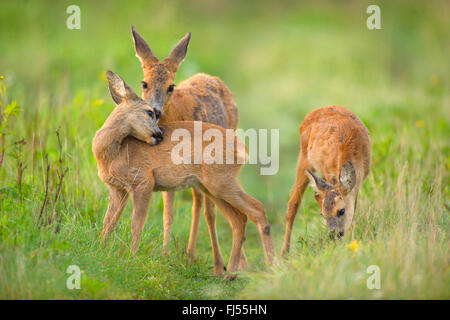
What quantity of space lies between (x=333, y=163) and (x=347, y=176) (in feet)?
1.77

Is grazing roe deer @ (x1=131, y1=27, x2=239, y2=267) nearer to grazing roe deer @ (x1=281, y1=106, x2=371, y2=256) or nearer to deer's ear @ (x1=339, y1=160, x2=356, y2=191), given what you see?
grazing roe deer @ (x1=281, y1=106, x2=371, y2=256)

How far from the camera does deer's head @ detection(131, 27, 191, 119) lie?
7203mm

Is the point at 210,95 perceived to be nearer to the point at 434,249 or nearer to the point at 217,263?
the point at 217,263

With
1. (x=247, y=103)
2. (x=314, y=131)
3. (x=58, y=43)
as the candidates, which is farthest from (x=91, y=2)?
(x=314, y=131)

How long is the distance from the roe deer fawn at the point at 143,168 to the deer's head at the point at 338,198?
0.67 meters

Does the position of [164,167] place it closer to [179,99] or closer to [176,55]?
[179,99]

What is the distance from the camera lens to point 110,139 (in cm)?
648

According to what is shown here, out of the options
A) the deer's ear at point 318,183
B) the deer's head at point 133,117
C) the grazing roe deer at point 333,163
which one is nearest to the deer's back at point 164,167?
the deer's head at point 133,117

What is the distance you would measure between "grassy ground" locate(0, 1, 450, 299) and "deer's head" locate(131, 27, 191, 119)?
1322mm

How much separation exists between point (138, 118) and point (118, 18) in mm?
12167

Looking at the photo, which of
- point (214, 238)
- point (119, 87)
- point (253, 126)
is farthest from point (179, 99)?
point (253, 126)

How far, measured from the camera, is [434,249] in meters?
5.69

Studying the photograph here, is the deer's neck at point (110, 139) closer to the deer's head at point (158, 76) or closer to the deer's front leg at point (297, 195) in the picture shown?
the deer's head at point (158, 76)

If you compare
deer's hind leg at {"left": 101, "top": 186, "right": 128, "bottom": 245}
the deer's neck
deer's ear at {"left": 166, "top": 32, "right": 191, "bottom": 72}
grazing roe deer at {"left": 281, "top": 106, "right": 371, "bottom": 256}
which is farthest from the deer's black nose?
grazing roe deer at {"left": 281, "top": 106, "right": 371, "bottom": 256}
